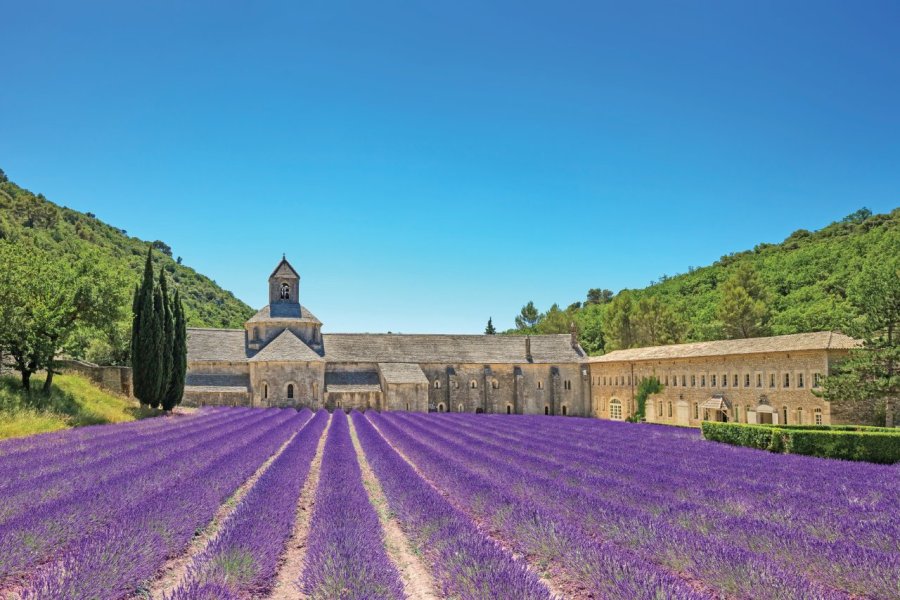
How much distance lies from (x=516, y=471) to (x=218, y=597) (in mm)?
9761

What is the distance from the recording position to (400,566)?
793 cm

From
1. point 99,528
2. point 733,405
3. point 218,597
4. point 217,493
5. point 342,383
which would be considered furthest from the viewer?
point 342,383

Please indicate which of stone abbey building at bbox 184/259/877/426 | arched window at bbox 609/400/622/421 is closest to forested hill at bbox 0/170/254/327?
stone abbey building at bbox 184/259/877/426

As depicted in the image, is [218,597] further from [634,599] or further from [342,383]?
[342,383]

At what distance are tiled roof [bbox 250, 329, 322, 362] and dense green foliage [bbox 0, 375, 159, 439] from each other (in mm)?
15348

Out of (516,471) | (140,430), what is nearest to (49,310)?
(140,430)

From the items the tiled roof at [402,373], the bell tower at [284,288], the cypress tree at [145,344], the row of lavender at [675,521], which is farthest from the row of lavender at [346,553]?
the bell tower at [284,288]

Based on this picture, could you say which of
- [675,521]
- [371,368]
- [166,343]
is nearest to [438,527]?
[675,521]

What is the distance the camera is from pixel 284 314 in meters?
53.8

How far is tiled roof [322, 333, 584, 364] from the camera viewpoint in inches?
2096

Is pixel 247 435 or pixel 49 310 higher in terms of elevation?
pixel 49 310

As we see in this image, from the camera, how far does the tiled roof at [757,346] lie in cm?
3098

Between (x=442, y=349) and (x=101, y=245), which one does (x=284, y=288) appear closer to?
(x=442, y=349)

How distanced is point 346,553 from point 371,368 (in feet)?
151
